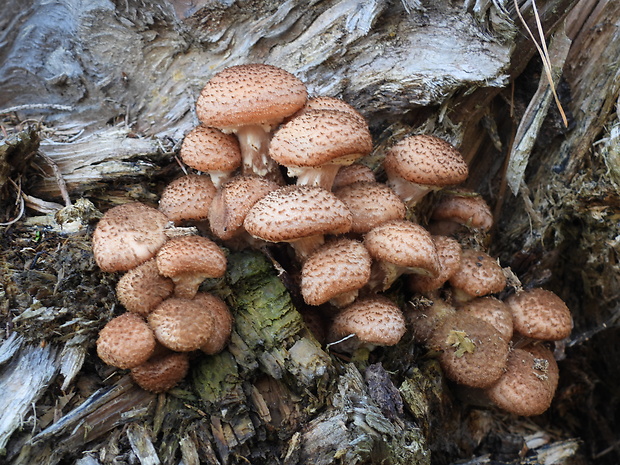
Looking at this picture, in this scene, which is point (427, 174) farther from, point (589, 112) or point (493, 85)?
point (589, 112)

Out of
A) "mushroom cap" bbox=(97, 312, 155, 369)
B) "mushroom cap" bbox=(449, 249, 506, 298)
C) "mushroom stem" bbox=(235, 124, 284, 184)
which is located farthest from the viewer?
"mushroom cap" bbox=(449, 249, 506, 298)

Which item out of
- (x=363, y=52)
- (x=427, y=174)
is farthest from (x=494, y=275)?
(x=363, y=52)

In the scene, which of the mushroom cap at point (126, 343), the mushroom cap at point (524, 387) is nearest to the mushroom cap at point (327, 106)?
the mushroom cap at point (126, 343)

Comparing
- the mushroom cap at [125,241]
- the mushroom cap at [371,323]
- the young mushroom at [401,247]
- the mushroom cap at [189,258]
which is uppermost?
the young mushroom at [401,247]

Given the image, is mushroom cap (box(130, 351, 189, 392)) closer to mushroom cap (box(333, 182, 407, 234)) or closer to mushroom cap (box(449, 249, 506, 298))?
mushroom cap (box(333, 182, 407, 234))

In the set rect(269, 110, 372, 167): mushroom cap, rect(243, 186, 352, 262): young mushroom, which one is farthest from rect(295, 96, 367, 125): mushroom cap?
rect(243, 186, 352, 262): young mushroom

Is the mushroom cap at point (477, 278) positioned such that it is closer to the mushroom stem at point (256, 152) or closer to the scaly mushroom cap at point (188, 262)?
the mushroom stem at point (256, 152)

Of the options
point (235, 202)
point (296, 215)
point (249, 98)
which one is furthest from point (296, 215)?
point (249, 98)
